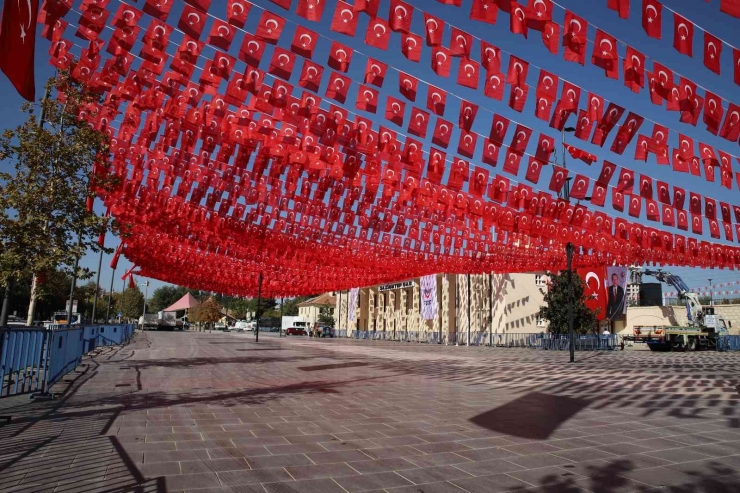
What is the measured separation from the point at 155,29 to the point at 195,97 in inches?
74.2

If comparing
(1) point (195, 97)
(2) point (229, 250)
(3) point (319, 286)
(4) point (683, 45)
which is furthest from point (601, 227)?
(3) point (319, 286)

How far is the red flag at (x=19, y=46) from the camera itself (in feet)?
10.4

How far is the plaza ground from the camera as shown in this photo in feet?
13.6

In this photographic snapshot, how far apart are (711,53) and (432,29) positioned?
338cm

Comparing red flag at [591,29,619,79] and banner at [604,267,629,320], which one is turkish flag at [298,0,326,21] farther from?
banner at [604,267,629,320]

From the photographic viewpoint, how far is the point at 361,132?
31.3ft

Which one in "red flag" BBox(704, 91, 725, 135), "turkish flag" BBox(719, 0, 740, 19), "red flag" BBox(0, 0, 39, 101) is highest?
"red flag" BBox(704, 91, 725, 135)

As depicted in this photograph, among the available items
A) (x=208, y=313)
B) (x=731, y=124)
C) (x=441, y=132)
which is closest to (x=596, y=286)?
(x=731, y=124)

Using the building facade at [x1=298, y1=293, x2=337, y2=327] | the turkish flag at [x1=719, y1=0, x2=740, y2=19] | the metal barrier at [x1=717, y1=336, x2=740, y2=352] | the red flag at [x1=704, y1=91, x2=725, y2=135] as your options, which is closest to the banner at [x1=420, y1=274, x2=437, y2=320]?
the metal barrier at [x1=717, y1=336, x2=740, y2=352]

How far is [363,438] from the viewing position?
5.78m

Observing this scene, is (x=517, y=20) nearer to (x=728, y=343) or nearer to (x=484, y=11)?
(x=484, y=11)

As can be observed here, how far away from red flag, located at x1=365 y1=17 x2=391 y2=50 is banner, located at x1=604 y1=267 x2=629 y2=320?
3577 cm

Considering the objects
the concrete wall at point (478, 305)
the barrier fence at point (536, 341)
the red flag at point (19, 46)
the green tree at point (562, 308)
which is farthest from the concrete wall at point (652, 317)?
the red flag at point (19, 46)

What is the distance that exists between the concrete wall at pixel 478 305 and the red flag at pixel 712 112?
85.6ft
